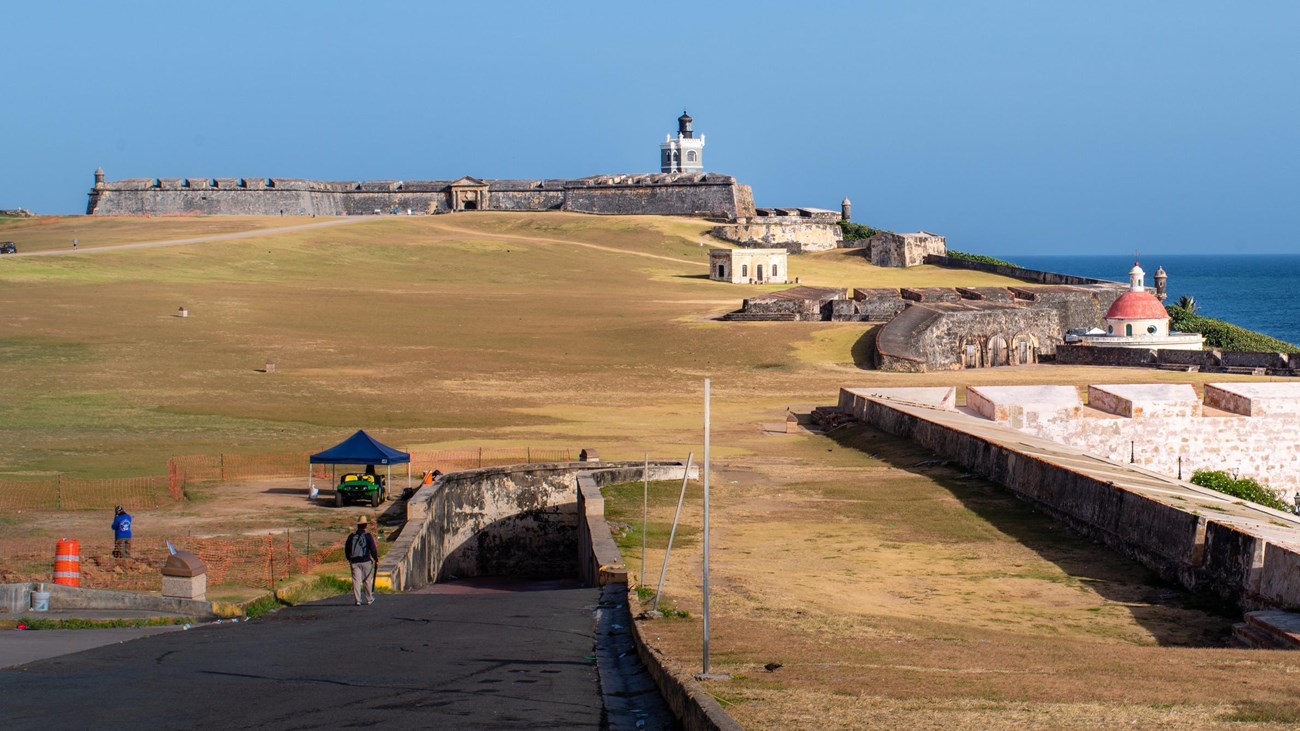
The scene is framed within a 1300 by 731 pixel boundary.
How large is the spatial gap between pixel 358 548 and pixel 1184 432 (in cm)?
2139

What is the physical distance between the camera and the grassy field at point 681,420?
9953mm

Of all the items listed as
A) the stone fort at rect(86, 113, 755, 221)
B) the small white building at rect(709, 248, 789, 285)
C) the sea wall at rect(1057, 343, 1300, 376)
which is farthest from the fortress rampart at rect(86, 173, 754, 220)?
the sea wall at rect(1057, 343, 1300, 376)

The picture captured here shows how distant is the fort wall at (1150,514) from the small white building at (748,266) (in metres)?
46.3

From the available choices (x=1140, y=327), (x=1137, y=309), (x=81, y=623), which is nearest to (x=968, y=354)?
(x=1140, y=327)

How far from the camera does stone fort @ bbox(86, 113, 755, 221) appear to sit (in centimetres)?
10362

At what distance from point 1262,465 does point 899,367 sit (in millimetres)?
14979

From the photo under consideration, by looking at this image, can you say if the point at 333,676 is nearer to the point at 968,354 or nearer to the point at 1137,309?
the point at 968,354

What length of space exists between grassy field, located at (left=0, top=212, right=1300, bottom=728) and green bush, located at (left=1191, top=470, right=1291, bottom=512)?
20.5 ft

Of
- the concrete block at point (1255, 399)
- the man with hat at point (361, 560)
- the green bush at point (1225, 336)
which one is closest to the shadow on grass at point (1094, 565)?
the man with hat at point (361, 560)

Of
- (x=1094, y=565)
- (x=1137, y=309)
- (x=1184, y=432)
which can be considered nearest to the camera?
(x=1094, y=565)

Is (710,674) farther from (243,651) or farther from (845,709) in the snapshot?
(243,651)

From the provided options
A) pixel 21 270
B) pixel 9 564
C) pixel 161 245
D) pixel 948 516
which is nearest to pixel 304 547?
pixel 9 564

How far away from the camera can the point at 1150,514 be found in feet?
54.9

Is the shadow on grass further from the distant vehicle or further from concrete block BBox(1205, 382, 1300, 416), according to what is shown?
concrete block BBox(1205, 382, 1300, 416)
